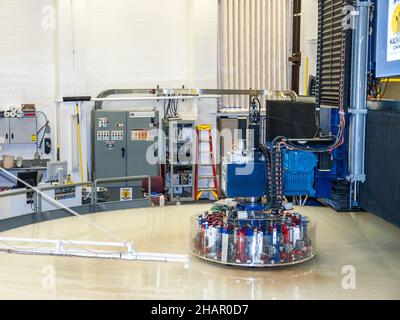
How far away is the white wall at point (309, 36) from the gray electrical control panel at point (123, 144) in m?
2.77

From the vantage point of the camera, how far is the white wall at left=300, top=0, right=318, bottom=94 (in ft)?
34.9

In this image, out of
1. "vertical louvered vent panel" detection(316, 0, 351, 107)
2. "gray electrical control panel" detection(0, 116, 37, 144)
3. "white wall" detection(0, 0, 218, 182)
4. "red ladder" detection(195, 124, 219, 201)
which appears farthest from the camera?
"red ladder" detection(195, 124, 219, 201)

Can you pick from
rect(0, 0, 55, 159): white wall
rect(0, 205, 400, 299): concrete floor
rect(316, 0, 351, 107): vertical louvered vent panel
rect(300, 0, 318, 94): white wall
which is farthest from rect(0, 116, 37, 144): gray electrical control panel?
rect(316, 0, 351, 107): vertical louvered vent panel

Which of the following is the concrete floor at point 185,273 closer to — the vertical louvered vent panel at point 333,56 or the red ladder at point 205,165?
the vertical louvered vent panel at point 333,56

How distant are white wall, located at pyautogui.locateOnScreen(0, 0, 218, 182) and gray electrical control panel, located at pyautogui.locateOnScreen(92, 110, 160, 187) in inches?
18.1

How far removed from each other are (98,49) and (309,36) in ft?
12.2

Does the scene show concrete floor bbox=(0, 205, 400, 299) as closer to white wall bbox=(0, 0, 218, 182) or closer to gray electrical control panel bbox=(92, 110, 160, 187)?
gray electrical control panel bbox=(92, 110, 160, 187)

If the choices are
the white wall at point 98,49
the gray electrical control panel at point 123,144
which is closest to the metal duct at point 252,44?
the white wall at point 98,49

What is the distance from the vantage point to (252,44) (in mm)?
11750

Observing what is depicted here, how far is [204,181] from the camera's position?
11.3 meters

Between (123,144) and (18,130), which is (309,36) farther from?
(18,130)

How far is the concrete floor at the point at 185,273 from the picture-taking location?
5.16 metres

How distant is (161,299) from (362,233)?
3.14m

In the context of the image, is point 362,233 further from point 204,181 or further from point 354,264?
point 204,181
